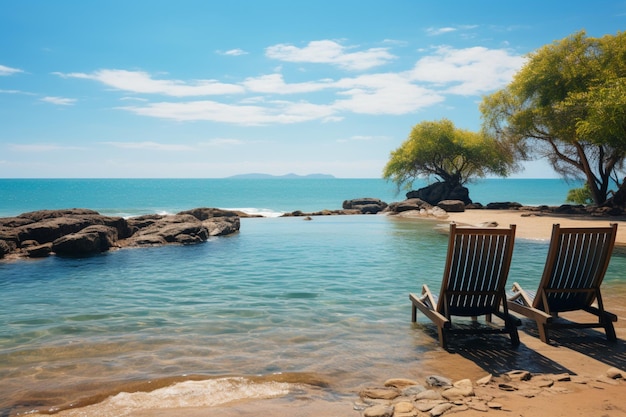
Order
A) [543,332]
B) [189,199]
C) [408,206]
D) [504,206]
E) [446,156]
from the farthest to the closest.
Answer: [189,199], [446,156], [504,206], [408,206], [543,332]

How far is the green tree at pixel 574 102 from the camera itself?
25.8 meters

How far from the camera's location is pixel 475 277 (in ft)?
21.2

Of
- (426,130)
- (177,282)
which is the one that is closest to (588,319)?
(177,282)

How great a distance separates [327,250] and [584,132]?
18.3 m

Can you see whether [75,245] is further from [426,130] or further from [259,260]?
[426,130]

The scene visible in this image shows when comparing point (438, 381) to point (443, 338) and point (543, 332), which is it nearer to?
point (443, 338)

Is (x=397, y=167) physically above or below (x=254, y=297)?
above

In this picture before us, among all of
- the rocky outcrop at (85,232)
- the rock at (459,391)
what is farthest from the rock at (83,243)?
the rock at (459,391)

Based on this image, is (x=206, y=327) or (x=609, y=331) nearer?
(x=609, y=331)

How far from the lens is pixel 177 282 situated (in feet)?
37.0

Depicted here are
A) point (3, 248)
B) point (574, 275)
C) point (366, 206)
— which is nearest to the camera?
point (574, 275)

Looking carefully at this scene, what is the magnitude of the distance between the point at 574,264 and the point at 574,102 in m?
25.2

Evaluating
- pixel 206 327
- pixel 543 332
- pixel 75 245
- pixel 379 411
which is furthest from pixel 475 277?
pixel 75 245

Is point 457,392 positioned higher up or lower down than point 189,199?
higher up
